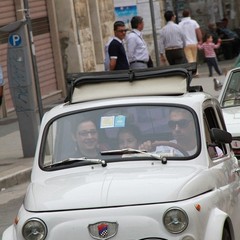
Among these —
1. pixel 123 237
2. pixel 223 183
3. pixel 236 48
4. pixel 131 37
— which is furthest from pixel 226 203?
pixel 236 48

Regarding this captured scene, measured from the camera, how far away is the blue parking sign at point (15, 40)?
1498 cm

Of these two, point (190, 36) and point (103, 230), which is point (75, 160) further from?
point (190, 36)

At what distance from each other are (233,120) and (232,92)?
111 cm

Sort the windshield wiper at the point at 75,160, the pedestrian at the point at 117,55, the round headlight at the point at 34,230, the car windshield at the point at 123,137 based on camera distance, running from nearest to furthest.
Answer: the round headlight at the point at 34,230 → the windshield wiper at the point at 75,160 → the car windshield at the point at 123,137 → the pedestrian at the point at 117,55

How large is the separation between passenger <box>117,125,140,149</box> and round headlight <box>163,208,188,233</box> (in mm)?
1050

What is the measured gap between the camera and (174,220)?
6297mm

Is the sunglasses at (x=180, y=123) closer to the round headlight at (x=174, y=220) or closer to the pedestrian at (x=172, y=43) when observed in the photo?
the round headlight at (x=174, y=220)

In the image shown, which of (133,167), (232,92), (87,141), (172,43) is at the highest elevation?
(87,141)

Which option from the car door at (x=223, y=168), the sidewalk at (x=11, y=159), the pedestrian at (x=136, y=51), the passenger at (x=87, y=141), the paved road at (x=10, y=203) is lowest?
the sidewalk at (x=11, y=159)

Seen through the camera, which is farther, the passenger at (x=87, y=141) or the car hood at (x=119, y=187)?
the passenger at (x=87, y=141)

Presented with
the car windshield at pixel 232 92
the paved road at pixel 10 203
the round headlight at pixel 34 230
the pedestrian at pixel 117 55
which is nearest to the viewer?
the round headlight at pixel 34 230

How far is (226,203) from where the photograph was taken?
6.92 meters

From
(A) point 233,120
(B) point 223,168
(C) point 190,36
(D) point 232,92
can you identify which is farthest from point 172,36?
(B) point 223,168

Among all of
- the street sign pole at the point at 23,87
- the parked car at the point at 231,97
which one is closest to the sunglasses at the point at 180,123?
the parked car at the point at 231,97
